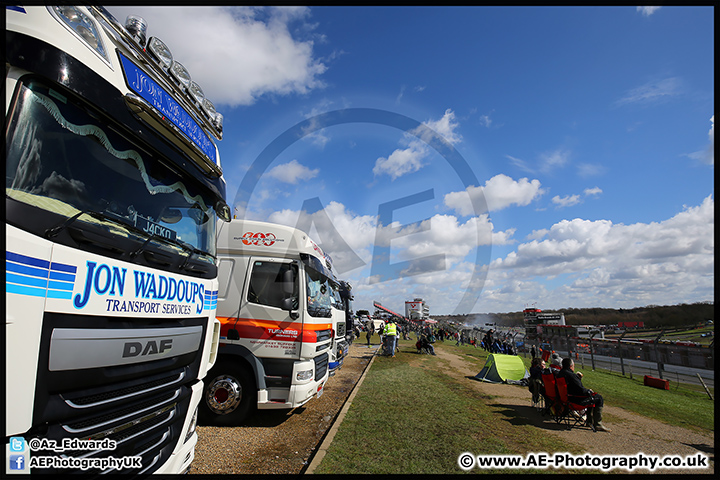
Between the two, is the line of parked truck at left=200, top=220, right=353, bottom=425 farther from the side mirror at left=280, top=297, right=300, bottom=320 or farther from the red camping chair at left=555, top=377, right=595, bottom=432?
the red camping chair at left=555, top=377, right=595, bottom=432

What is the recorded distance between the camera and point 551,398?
276 inches

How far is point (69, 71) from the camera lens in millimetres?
2219

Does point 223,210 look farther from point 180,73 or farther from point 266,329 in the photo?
point 266,329

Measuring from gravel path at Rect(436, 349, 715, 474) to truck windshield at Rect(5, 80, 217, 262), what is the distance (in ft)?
23.6

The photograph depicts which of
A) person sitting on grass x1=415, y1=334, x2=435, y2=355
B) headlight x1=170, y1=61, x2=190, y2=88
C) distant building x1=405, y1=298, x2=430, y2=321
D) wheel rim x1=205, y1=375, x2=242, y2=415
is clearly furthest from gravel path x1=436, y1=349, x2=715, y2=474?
distant building x1=405, y1=298, x2=430, y2=321

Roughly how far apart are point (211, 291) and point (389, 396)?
6.21m

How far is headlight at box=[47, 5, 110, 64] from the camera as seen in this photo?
7.46ft

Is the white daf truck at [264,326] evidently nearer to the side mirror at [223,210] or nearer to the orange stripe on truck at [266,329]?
the orange stripe on truck at [266,329]

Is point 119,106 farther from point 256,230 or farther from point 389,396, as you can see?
point 389,396

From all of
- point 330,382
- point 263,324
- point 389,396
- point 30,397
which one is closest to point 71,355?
point 30,397

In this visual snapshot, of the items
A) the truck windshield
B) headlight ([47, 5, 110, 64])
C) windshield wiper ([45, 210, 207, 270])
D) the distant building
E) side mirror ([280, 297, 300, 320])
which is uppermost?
headlight ([47, 5, 110, 64])

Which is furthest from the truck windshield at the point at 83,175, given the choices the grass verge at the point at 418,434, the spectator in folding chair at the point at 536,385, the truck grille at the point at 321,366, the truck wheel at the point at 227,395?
the spectator in folding chair at the point at 536,385

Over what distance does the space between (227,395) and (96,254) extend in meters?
4.61

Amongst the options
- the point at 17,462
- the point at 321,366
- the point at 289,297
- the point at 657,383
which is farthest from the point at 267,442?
the point at 657,383
